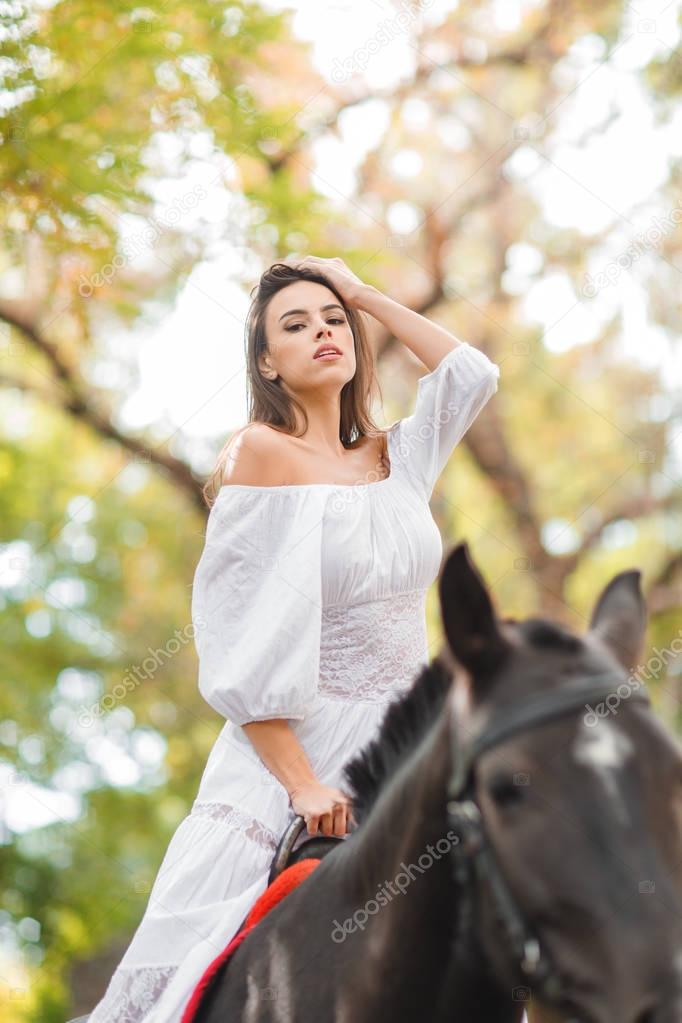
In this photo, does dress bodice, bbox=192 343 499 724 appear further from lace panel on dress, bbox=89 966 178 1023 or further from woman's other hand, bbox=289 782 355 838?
lace panel on dress, bbox=89 966 178 1023

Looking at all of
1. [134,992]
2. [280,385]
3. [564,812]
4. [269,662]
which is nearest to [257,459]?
[280,385]

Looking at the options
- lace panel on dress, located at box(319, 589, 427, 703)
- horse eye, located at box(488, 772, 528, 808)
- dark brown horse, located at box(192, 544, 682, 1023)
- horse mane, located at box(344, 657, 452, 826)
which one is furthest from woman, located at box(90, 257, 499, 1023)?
horse eye, located at box(488, 772, 528, 808)

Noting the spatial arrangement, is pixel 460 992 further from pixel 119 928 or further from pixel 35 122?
pixel 119 928

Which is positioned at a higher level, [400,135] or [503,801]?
[503,801]

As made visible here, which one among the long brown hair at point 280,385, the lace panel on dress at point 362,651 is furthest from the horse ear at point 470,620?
the long brown hair at point 280,385

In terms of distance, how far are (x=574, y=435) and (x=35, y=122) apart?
1291cm

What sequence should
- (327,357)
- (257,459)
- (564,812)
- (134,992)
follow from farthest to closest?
(327,357) < (257,459) < (134,992) < (564,812)

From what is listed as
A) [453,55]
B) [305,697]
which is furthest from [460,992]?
[453,55]

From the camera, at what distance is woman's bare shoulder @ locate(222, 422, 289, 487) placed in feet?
11.0

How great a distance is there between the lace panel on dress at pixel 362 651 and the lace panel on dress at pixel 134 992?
0.83 m

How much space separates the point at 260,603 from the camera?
10.5 ft

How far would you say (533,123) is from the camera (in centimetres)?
1459

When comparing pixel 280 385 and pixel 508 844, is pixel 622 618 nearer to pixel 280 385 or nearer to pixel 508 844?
pixel 508 844

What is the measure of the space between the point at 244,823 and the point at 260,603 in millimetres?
567
